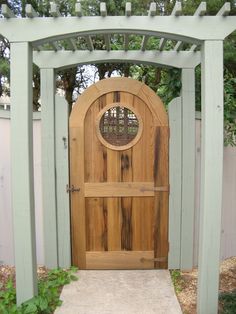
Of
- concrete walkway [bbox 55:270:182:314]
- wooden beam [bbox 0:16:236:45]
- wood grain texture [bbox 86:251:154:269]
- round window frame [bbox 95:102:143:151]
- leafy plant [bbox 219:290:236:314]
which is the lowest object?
concrete walkway [bbox 55:270:182:314]

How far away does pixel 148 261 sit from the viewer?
13.2 ft

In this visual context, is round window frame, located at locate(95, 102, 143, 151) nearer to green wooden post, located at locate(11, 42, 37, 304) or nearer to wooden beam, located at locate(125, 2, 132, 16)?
green wooden post, located at locate(11, 42, 37, 304)

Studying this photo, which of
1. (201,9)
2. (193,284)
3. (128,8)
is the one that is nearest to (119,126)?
(128,8)

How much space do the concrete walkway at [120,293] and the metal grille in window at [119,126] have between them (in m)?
1.43

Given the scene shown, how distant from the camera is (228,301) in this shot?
3.17 metres

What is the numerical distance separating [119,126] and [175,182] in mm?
855

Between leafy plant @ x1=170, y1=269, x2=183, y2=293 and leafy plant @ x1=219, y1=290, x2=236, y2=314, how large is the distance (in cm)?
44

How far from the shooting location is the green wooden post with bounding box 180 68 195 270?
12.5 ft

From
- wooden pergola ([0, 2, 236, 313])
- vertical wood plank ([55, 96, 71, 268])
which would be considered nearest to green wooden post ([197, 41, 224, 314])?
wooden pergola ([0, 2, 236, 313])

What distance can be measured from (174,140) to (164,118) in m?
0.26

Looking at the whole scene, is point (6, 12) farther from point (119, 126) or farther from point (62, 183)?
point (62, 183)

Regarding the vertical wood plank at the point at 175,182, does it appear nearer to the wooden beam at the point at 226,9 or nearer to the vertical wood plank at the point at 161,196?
the vertical wood plank at the point at 161,196

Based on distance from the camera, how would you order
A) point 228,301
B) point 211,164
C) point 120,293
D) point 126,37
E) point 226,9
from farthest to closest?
1. point 120,293
2. point 126,37
3. point 228,301
4. point 211,164
5. point 226,9

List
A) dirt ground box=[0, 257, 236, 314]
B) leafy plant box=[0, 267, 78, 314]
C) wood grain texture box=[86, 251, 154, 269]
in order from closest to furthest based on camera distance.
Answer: leafy plant box=[0, 267, 78, 314] → dirt ground box=[0, 257, 236, 314] → wood grain texture box=[86, 251, 154, 269]
